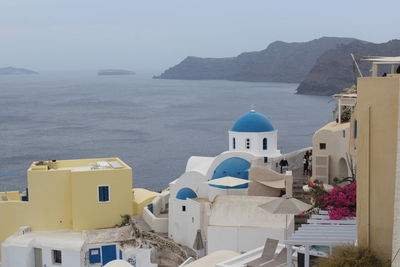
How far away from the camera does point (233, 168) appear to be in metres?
24.8

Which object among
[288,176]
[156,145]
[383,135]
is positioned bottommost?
[156,145]

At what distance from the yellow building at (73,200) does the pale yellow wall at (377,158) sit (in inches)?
638

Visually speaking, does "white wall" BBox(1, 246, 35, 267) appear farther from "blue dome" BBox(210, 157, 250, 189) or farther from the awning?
the awning

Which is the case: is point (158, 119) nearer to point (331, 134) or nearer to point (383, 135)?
point (331, 134)

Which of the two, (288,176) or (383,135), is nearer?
(383,135)

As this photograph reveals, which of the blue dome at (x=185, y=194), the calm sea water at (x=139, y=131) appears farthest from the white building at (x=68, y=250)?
the calm sea water at (x=139, y=131)

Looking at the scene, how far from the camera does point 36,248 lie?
81.5 feet

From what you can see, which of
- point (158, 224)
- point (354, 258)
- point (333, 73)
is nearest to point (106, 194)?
point (158, 224)

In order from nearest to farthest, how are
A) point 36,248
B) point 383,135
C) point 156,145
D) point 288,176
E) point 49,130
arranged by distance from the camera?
point 383,135
point 288,176
point 36,248
point 156,145
point 49,130

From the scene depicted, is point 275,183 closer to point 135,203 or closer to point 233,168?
point 233,168

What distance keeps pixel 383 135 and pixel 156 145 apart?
59959 mm

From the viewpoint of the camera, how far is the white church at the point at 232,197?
20.8m

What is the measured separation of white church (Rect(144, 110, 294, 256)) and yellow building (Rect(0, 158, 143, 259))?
1448mm

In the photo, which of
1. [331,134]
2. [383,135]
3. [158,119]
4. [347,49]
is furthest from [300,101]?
[383,135]
